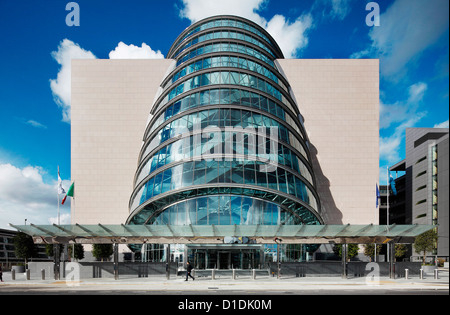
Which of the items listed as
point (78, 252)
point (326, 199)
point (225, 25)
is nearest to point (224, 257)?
point (326, 199)

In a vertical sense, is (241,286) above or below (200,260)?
above

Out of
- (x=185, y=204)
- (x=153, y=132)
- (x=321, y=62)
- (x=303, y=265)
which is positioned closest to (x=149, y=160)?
(x=153, y=132)

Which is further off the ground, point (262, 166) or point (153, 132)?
point (153, 132)

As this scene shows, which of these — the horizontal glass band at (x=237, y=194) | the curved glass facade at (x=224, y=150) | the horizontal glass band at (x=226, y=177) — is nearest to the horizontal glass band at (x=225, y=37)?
the curved glass facade at (x=224, y=150)

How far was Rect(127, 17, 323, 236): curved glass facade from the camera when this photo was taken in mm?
38281

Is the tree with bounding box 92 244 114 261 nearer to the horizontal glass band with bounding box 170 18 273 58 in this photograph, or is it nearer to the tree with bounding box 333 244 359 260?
the tree with bounding box 333 244 359 260

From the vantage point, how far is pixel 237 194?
3856cm

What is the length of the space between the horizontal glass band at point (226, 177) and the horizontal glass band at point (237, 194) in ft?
2.29

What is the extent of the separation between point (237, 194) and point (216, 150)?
535 centimetres

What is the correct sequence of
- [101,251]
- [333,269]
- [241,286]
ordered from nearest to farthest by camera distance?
[241,286], [333,269], [101,251]

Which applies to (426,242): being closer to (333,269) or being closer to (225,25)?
Result: (333,269)

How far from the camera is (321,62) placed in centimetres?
5597
